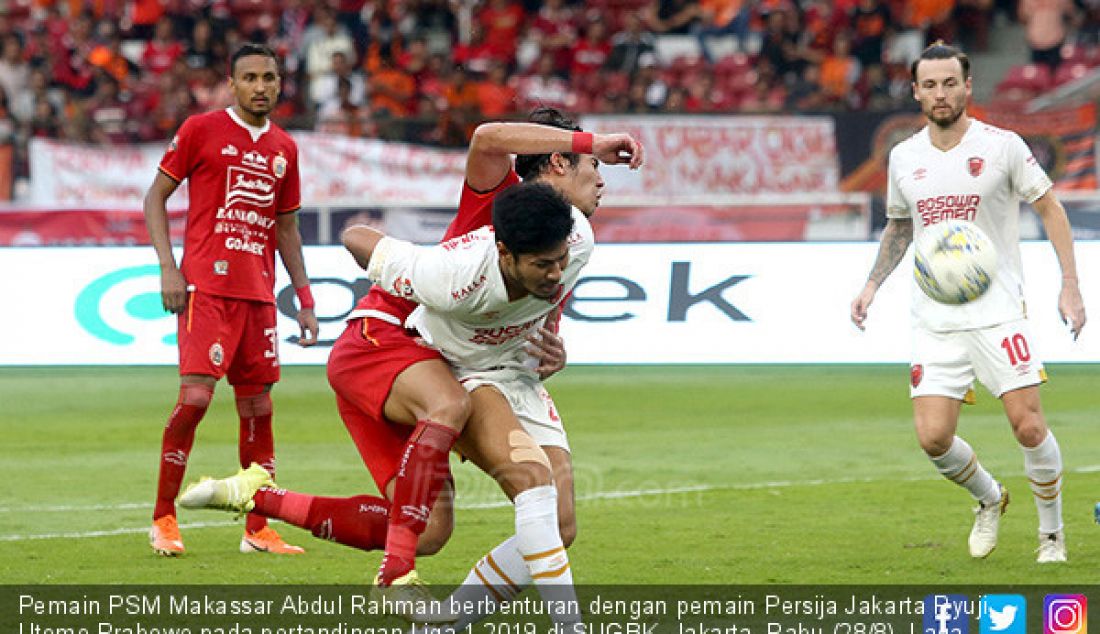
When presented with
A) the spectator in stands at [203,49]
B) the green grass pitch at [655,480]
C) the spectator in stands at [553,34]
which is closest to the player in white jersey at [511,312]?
the green grass pitch at [655,480]

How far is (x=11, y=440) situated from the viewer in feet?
38.2

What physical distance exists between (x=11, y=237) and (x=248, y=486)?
455 inches

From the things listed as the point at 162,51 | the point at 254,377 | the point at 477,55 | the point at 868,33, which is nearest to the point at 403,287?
the point at 254,377

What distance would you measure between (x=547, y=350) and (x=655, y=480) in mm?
3798

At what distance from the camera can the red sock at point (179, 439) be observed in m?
7.79

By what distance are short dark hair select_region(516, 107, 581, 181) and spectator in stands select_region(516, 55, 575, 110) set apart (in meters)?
14.3

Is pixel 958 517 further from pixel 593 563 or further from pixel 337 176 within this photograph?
pixel 337 176

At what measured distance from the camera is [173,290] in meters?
7.93

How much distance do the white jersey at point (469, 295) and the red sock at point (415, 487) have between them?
0.38 m

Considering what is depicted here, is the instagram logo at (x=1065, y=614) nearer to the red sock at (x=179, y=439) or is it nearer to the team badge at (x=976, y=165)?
the team badge at (x=976, y=165)

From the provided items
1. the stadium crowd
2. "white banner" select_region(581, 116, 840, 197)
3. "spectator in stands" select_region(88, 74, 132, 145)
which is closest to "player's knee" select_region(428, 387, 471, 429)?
"white banner" select_region(581, 116, 840, 197)

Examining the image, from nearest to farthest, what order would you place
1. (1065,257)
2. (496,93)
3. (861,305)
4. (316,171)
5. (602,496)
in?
1. (1065,257)
2. (861,305)
3. (602,496)
4. (316,171)
5. (496,93)

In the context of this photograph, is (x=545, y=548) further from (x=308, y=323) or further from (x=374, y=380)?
(x=308, y=323)

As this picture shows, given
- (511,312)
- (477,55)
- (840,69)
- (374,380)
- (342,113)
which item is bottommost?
(374,380)
